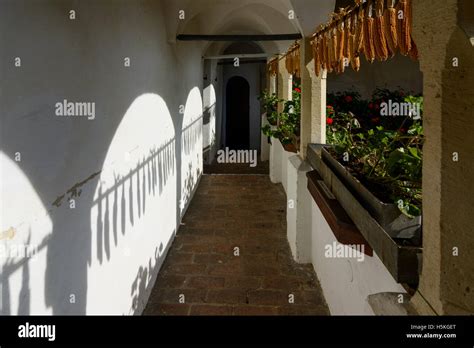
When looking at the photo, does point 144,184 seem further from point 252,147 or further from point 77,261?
point 252,147

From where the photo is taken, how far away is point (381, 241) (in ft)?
7.97

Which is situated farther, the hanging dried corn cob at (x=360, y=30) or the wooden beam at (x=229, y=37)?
the wooden beam at (x=229, y=37)

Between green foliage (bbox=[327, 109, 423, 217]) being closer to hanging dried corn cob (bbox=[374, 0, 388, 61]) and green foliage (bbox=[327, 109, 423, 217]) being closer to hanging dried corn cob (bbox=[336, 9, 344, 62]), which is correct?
hanging dried corn cob (bbox=[374, 0, 388, 61])

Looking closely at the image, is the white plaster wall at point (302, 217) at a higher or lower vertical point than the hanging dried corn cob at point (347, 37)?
lower

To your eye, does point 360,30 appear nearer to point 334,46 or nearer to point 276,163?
point 334,46

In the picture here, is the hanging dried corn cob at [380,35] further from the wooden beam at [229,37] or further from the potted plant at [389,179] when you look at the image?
the wooden beam at [229,37]

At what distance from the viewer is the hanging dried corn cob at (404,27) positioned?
2.63m

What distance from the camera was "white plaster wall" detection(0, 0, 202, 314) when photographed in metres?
2.10

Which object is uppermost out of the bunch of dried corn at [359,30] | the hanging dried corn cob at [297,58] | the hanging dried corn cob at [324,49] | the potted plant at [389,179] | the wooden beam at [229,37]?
the wooden beam at [229,37]

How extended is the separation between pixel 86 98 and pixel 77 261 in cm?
117

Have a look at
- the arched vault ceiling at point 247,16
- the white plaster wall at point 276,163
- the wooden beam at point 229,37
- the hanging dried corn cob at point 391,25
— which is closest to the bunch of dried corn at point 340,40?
the hanging dried corn cob at point 391,25

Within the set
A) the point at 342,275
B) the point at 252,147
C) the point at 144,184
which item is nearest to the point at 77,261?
the point at 144,184

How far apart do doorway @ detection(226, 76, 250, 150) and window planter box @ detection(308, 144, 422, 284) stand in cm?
1575

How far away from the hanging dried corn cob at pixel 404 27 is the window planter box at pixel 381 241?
1.10 meters
